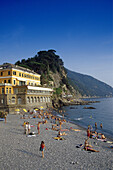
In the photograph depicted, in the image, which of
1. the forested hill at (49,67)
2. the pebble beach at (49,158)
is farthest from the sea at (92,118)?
the forested hill at (49,67)

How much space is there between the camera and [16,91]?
137 ft

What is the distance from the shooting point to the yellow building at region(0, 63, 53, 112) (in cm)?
3631

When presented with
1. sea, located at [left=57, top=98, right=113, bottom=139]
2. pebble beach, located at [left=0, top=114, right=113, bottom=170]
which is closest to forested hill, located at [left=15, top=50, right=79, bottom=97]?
sea, located at [left=57, top=98, right=113, bottom=139]

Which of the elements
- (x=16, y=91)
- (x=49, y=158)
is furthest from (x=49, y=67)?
(x=49, y=158)

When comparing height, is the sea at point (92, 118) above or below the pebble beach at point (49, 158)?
below

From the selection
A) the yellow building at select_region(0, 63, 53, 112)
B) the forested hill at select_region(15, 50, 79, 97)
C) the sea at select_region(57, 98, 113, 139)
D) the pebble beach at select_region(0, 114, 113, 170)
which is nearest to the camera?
the pebble beach at select_region(0, 114, 113, 170)

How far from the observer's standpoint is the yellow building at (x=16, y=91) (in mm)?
36312

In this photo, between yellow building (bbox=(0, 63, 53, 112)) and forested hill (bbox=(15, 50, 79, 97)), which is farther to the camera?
forested hill (bbox=(15, 50, 79, 97))

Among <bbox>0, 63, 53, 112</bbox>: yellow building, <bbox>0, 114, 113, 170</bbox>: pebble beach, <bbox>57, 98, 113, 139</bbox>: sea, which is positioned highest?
<bbox>0, 63, 53, 112</bbox>: yellow building

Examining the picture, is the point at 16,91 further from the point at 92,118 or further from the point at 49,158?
the point at 49,158

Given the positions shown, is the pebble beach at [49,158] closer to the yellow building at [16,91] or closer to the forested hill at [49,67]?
the yellow building at [16,91]

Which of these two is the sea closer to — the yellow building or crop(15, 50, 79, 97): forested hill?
the yellow building

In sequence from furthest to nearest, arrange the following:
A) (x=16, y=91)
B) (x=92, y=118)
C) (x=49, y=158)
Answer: (x=16, y=91)
(x=92, y=118)
(x=49, y=158)

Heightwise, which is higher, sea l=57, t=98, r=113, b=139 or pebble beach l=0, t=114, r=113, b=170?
pebble beach l=0, t=114, r=113, b=170
